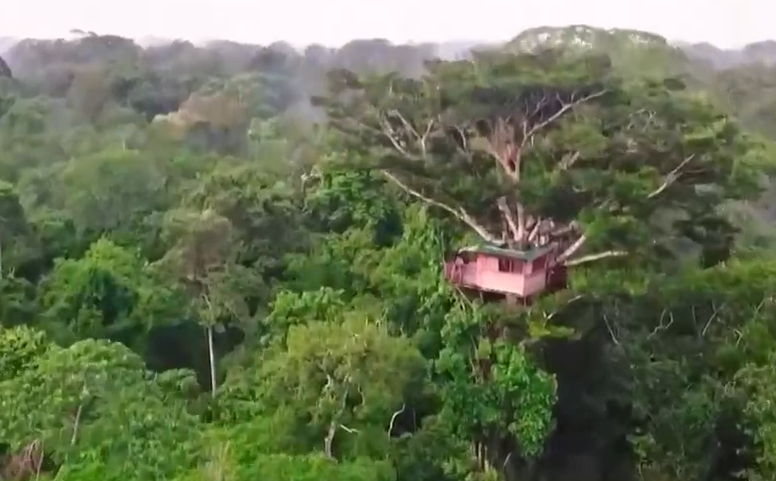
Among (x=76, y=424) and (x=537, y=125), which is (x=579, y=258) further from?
(x=76, y=424)

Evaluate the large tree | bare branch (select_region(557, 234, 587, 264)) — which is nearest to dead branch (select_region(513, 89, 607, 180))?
the large tree

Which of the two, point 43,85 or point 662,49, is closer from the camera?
point 662,49

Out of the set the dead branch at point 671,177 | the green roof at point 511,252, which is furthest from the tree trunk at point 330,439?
the dead branch at point 671,177

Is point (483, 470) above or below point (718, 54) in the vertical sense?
below

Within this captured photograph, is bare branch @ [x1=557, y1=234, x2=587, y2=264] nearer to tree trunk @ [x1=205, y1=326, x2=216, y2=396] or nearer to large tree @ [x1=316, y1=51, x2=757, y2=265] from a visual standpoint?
large tree @ [x1=316, y1=51, x2=757, y2=265]

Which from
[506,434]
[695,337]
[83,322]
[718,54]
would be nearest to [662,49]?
[718,54]

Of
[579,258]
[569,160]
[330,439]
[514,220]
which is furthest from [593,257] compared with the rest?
[330,439]

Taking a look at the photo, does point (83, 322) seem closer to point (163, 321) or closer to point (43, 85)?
point (163, 321)
